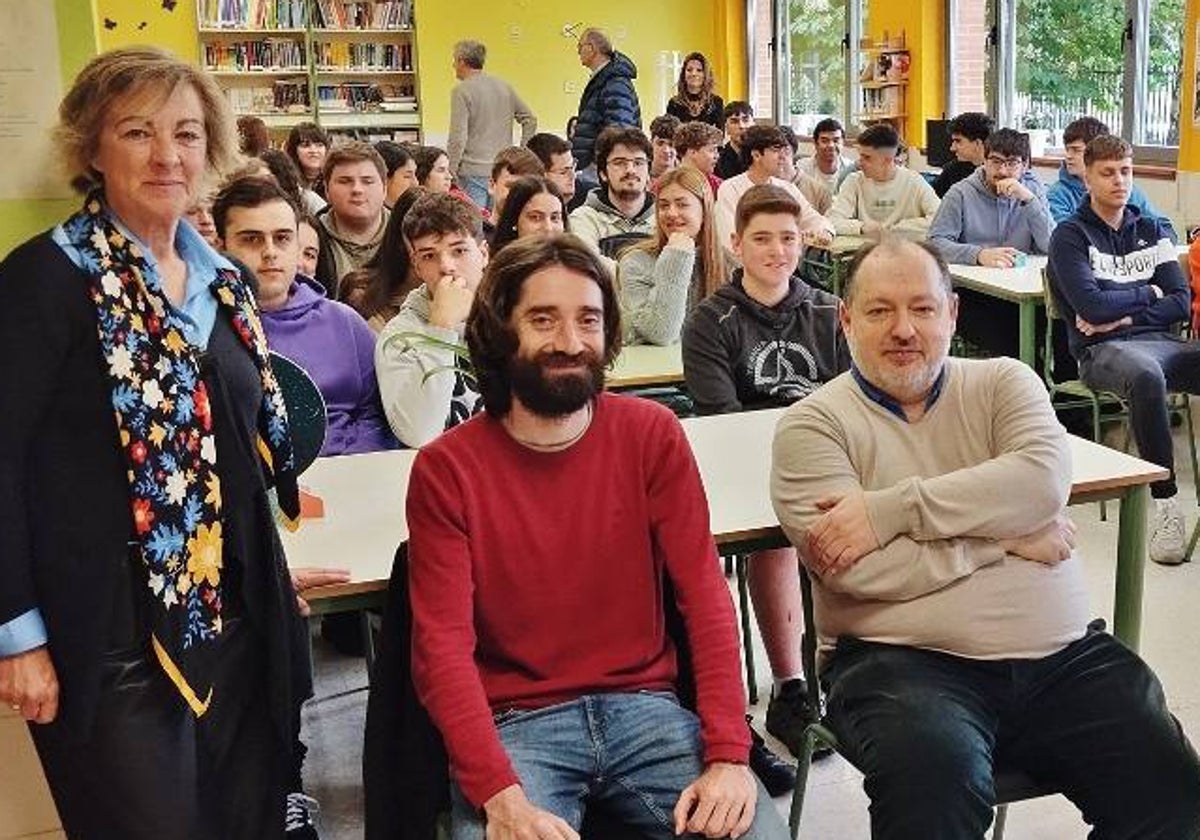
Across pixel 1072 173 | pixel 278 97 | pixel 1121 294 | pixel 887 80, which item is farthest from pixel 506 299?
pixel 278 97

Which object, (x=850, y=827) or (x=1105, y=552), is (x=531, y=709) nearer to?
(x=850, y=827)

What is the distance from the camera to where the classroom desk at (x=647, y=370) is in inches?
136

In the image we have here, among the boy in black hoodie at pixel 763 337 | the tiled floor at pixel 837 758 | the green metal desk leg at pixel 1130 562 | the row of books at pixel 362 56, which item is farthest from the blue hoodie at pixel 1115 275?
the row of books at pixel 362 56

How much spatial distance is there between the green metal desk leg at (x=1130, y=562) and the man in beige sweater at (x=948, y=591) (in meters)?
0.30

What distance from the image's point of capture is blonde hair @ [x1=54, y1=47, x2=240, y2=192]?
1692 millimetres

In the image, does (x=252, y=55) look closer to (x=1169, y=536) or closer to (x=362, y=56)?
(x=362, y=56)

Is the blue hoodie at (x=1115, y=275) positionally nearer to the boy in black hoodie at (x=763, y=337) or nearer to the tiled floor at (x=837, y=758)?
the tiled floor at (x=837, y=758)

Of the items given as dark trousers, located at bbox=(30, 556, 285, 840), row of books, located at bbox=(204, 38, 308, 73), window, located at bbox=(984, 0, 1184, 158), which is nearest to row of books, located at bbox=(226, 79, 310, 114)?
row of books, located at bbox=(204, 38, 308, 73)

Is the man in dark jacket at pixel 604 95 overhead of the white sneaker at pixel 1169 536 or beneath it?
overhead

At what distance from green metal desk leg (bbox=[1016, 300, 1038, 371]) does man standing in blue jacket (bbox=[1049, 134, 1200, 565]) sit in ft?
0.80

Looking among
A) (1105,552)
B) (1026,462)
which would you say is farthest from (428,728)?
(1105,552)

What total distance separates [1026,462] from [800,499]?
357 millimetres

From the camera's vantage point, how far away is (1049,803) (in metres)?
2.62

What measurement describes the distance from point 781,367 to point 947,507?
Result: 1.15 metres
